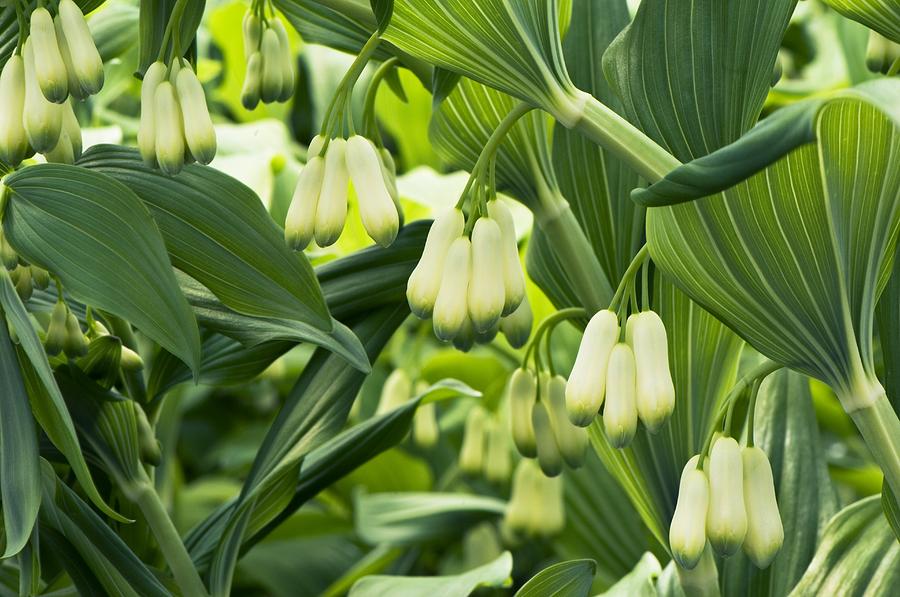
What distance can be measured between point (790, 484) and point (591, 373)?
1.29 feet

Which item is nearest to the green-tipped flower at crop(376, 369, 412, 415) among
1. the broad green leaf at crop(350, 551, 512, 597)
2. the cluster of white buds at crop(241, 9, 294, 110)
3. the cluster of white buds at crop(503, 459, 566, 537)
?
the cluster of white buds at crop(503, 459, 566, 537)

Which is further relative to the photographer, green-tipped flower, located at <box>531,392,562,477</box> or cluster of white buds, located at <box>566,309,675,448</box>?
green-tipped flower, located at <box>531,392,562,477</box>

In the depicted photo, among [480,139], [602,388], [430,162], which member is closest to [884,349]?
[602,388]

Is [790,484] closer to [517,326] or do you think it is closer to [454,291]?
[517,326]

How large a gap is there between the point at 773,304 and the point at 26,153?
1.62 ft

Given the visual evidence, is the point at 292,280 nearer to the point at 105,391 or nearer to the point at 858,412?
the point at 105,391

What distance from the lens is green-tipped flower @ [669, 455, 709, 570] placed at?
0.67 m

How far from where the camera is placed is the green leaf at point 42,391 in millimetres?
679

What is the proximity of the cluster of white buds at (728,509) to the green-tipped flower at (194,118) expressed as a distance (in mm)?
375

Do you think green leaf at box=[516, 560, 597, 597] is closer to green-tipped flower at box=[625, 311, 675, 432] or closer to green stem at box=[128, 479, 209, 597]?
green-tipped flower at box=[625, 311, 675, 432]

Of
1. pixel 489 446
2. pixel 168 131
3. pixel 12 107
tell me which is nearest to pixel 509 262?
pixel 168 131

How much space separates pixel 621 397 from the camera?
2.23ft

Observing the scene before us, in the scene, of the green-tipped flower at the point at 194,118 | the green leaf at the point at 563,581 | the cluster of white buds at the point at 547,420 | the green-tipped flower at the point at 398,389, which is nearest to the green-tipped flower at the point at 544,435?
the cluster of white buds at the point at 547,420

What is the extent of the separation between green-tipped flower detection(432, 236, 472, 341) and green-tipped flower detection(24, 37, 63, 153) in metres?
0.27
